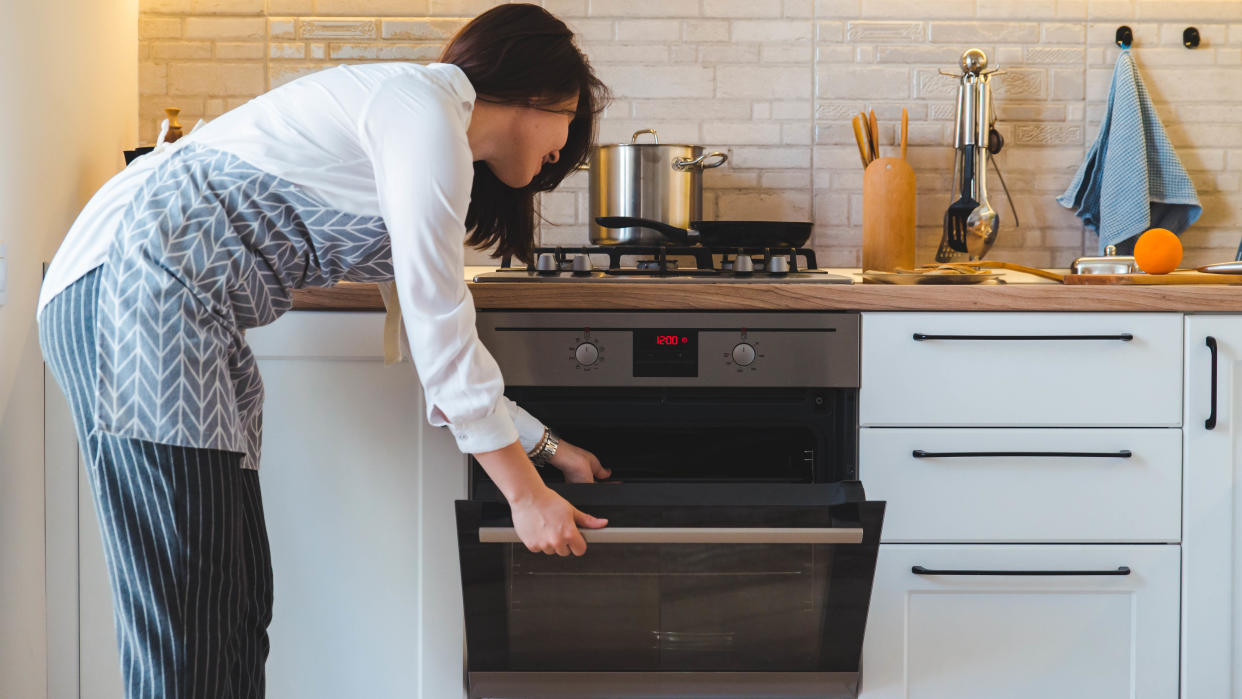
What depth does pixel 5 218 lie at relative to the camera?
5.03ft

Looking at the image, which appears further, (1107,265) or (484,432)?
(1107,265)

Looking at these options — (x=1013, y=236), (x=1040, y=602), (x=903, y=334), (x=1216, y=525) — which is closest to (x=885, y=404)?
(x=903, y=334)

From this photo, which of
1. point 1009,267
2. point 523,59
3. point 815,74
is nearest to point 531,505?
point 523,59

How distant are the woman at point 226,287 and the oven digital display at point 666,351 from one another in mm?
403

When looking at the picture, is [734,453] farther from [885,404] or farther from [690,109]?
[690,109]

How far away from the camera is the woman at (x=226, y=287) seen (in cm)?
103

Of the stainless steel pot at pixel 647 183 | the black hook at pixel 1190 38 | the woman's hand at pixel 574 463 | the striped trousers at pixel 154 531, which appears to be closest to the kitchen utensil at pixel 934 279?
the stainless steel pot at pixel 647 183

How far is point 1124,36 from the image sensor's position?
2121 millimetres

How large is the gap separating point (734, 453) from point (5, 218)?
1131 mm

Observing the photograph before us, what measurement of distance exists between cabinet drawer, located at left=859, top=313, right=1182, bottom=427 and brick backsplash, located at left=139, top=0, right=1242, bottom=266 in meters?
0.63

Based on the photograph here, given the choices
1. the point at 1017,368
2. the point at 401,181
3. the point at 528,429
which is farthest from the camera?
the point at 1017,368

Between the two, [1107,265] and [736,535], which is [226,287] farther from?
[1107,265]

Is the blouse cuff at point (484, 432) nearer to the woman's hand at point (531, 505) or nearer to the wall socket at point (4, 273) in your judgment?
the woman's hand at point (531, 505)

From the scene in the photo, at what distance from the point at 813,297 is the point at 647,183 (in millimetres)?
518
